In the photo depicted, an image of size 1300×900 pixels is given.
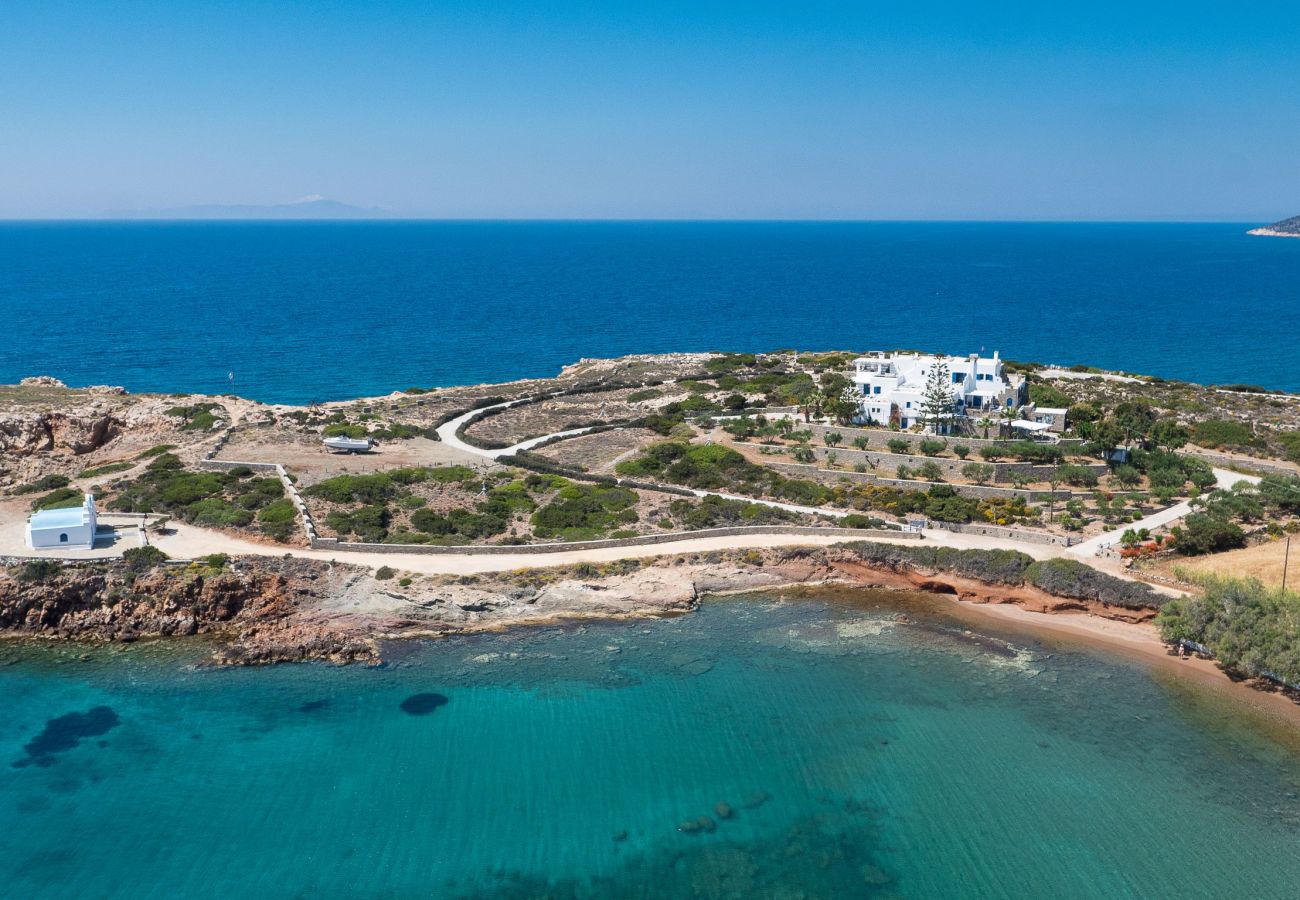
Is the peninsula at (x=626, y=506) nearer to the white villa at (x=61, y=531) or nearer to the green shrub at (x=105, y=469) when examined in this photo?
the white villa at (x=61, y=531)

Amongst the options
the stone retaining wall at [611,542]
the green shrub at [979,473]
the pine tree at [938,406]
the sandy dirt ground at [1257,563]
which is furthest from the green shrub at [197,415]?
the sandy dirt ground at [1257,563]

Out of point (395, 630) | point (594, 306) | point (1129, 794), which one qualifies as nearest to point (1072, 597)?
point (1129, 794)

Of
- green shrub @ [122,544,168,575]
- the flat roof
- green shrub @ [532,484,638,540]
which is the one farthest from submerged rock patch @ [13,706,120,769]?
green shrub @ [532,484,638,540]

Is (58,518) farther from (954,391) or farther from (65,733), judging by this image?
(954,391)

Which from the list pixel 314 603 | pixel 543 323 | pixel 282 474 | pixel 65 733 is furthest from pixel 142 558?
pixel 543 323

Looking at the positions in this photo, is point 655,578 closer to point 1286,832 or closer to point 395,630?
point 395,630

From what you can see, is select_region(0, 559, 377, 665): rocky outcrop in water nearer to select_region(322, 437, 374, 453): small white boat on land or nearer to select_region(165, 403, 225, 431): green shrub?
select_region(322, 437, 374, 453): small white boat on land
